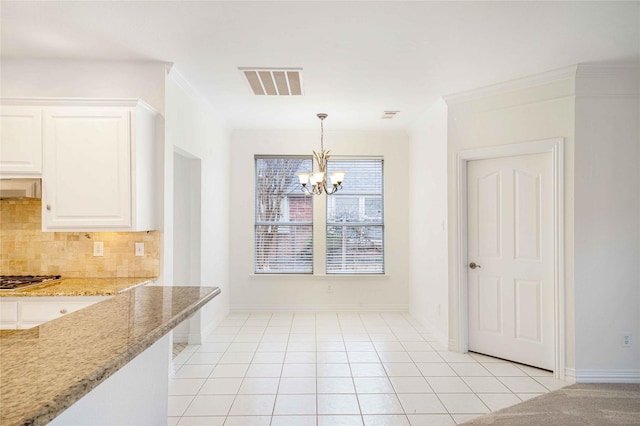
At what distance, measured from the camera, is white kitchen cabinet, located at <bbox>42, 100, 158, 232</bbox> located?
117 inches

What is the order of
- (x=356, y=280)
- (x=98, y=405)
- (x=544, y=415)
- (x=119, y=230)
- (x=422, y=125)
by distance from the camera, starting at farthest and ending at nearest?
1. (x=356, y=280)
2. (x=422, y=125)
3. (x=119, y=230)
4. (x=544, y=415)
5. (x=98, y=405)

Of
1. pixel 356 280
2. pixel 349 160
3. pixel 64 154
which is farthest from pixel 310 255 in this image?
pixel 64 154

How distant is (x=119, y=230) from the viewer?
119 inches

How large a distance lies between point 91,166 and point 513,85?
149 inches

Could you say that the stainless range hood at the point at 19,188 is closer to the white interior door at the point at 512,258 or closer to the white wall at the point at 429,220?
the white wall at the point at 429,220

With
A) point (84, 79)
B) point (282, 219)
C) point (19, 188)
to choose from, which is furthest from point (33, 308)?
point (282, 219)

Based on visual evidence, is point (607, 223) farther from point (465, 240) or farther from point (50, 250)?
point (50, 250)

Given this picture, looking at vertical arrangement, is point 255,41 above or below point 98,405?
above

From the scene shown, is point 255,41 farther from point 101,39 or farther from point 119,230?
point 119,230

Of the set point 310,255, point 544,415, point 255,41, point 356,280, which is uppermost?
point 255,41

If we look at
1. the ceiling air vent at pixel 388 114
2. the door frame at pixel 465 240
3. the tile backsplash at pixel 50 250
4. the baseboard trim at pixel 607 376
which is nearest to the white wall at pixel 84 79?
the tile backsplash at pixel 50 250

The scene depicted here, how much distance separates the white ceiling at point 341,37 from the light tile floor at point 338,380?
2746mm

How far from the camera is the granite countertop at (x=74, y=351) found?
75 centimetres

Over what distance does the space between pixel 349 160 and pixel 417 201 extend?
125 centimetres
